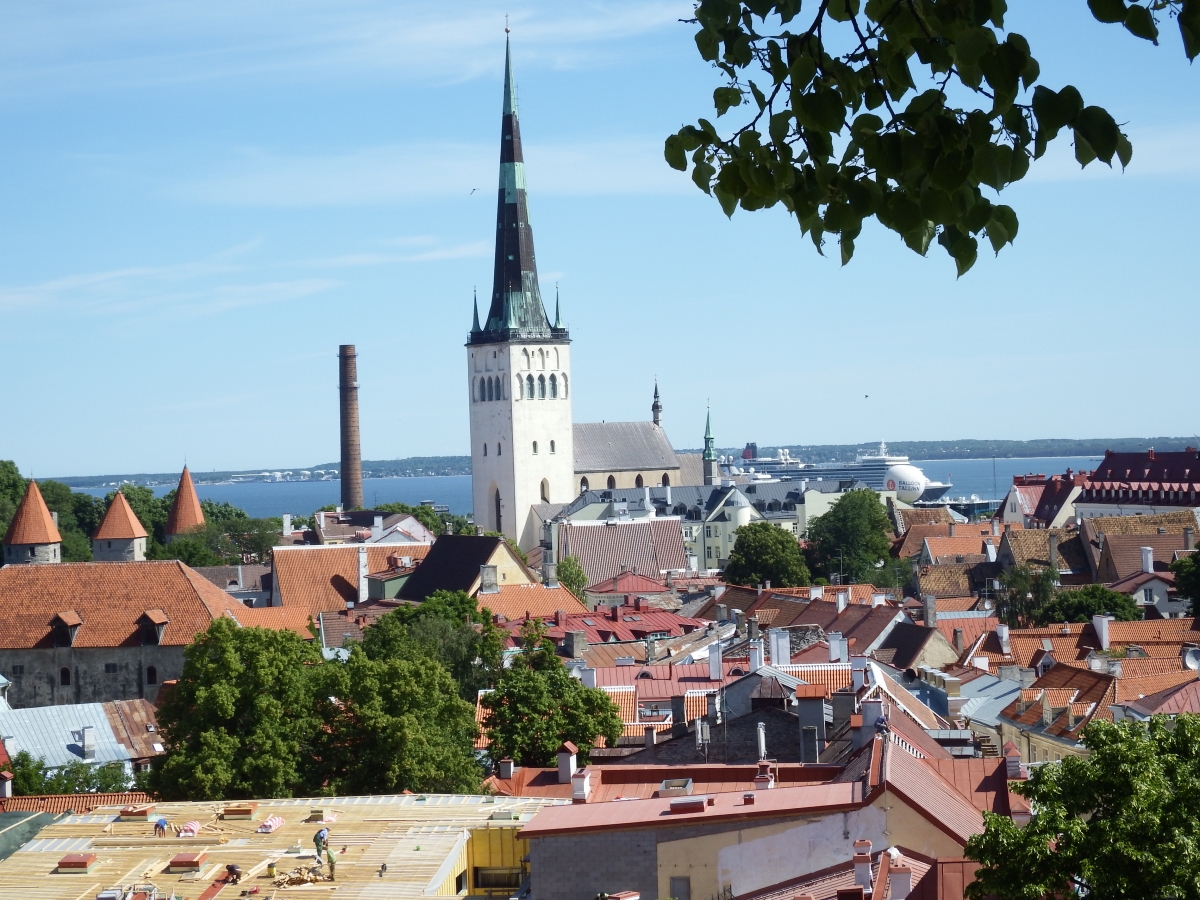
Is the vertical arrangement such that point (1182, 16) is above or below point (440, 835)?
above

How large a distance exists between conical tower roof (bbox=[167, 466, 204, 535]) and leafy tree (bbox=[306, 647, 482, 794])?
56.3 m

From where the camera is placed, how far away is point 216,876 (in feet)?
63.4

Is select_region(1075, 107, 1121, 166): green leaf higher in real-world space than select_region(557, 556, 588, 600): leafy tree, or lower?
higher

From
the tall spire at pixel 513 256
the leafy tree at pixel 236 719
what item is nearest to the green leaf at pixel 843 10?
the leafy tree at pixel 236 719

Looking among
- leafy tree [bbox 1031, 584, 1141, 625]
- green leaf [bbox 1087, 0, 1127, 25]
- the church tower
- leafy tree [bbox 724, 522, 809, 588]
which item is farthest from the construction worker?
the church tower

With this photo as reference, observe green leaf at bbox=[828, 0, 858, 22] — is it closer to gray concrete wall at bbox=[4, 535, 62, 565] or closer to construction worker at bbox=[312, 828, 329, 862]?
construction worker at bbox=[312, 828, 329, 862]

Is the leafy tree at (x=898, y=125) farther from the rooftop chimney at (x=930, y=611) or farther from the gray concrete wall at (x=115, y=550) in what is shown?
the gray concrete wall at (x=115, y=550)

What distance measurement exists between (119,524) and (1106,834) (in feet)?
204

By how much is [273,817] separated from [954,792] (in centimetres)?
835

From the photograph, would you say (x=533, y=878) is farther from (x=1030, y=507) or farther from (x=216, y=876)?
(x=1030, y=507)

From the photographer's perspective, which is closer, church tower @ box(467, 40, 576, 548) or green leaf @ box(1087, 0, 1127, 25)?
green leaf @ box(1087, 0, 1127, 25)

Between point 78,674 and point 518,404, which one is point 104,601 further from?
point 518,404

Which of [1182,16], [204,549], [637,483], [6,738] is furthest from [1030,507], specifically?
[1182,16]

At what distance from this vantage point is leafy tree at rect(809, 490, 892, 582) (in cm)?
8394
